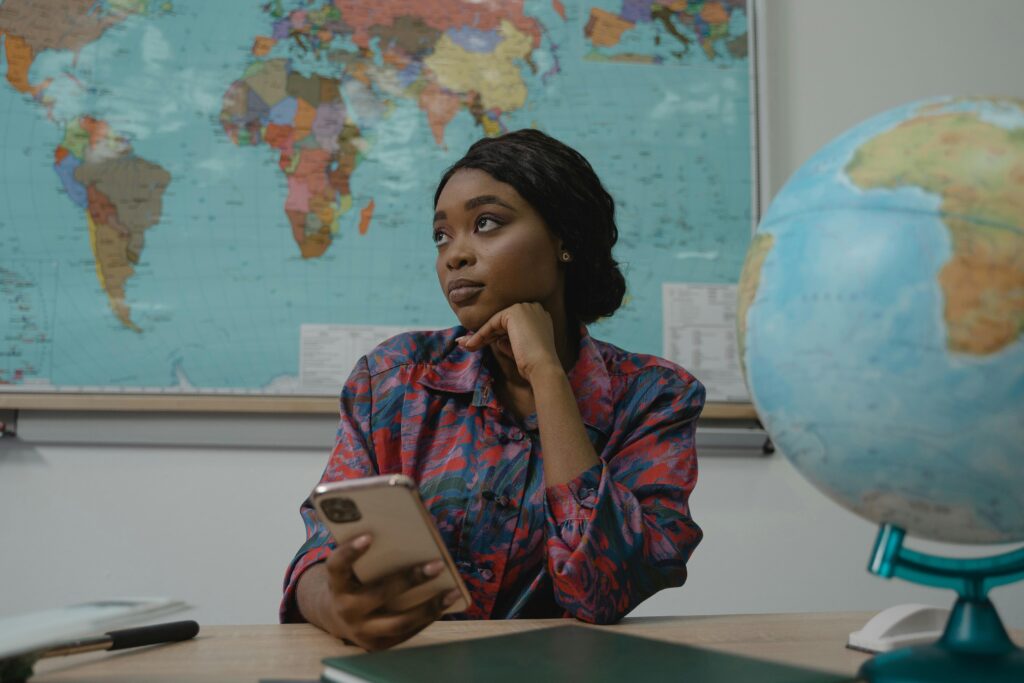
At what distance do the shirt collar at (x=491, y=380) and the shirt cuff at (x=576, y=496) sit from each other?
0.61 ft

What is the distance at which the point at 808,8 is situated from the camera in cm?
239

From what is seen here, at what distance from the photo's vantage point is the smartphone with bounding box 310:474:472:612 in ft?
2.37

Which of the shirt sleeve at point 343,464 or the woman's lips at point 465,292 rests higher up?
the woman's lips at point 465,292

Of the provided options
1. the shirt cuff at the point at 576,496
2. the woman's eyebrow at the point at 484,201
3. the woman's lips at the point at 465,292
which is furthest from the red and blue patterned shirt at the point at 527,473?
the woman's eyebrow at the point at 484,201

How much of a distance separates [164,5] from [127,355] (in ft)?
2.63

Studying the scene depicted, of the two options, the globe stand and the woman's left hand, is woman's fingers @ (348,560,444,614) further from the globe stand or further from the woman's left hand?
the woman's left hand

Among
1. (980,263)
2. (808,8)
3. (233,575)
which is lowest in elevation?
(233,575)

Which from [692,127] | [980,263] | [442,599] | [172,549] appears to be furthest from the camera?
[692,127]

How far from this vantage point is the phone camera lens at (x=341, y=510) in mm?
743

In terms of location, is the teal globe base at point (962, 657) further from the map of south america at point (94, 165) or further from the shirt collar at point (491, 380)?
the map of south america at point (94, 165)

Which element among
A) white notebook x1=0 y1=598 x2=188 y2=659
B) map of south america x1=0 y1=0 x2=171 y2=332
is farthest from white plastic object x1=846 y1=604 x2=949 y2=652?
map of south america x1=0 y1=0 x2=171 y2=332

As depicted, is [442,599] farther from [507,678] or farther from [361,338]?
[361,338]

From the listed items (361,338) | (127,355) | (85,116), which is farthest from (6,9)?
(361,338)

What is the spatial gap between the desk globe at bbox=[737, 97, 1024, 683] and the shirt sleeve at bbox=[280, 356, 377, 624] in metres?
0.60
